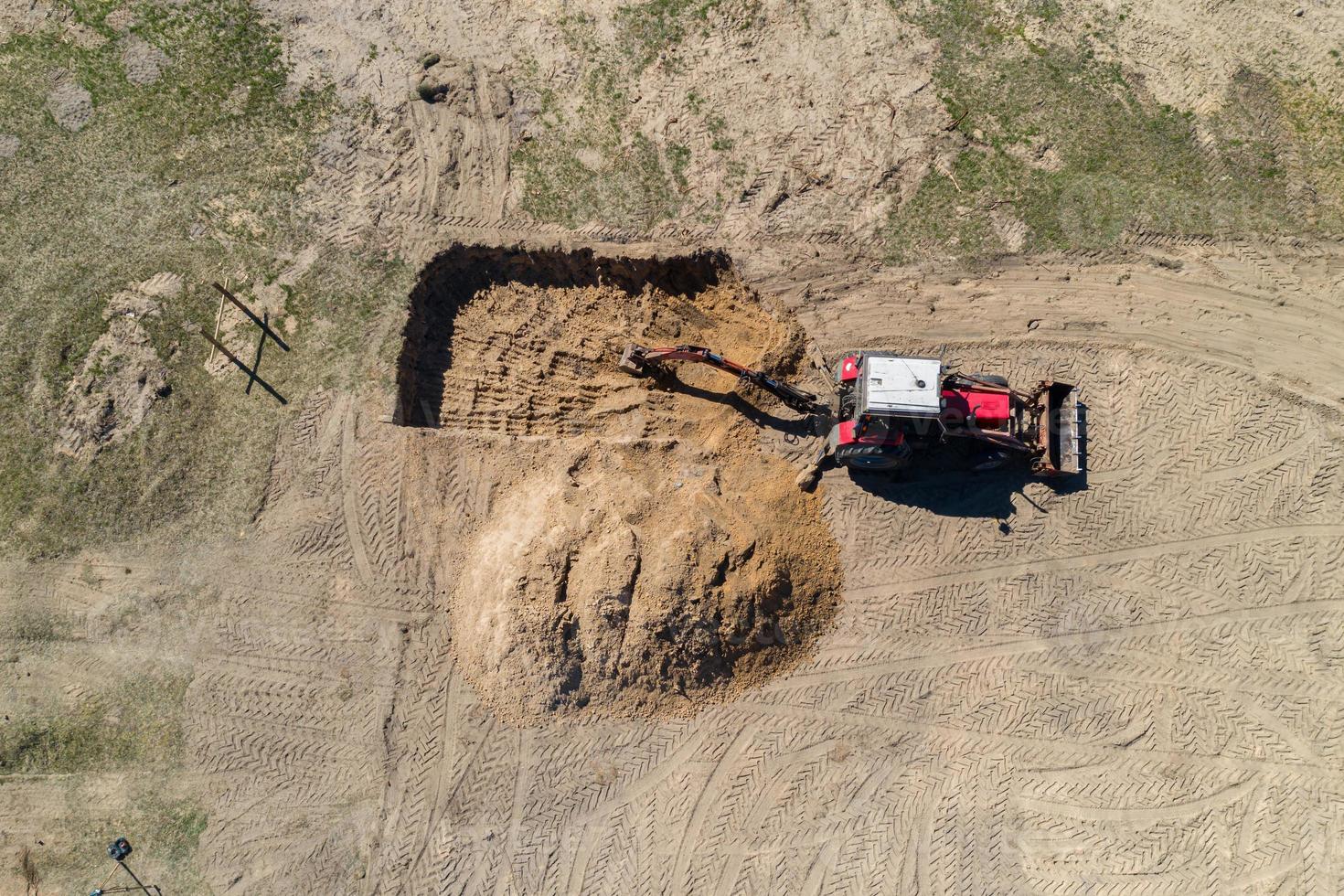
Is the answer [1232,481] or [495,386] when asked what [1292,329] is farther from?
[495,386]

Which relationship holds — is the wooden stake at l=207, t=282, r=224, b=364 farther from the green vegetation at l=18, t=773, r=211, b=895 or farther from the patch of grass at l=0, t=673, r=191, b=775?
the green vegetation at l=18, t=773, r=211, b=895

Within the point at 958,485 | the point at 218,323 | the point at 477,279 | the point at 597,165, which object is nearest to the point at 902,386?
the point at 958,485

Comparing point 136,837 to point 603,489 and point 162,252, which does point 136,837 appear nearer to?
point 603,489

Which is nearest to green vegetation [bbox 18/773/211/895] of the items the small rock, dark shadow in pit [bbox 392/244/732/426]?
dark shadow in pit [bbox 392/244/732/426]

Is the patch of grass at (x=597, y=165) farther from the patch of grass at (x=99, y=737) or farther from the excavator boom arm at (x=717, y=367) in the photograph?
the patch of grass at (x=99, y=737)

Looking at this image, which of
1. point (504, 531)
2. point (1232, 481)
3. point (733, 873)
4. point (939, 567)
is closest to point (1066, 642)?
point (939, 567)
